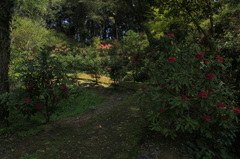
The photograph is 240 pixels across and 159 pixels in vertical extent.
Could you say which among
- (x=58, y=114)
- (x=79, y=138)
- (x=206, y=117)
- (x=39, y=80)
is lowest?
(x=79, y=138)

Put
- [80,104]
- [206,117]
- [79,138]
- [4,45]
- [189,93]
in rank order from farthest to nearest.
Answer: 1. [80,104]
2. [4,45]
3. [79,138]
4. [189,93]
5. [206,117]

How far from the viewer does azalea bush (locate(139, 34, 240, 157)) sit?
216 centimetres

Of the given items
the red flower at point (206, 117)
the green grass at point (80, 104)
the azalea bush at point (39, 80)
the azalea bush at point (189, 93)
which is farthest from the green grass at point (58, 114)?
the red flower at point (206, 117)

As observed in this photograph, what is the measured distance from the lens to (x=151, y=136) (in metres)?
2.86

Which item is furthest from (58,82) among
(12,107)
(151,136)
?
(151,136)

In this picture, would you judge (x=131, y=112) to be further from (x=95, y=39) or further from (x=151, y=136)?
(x=95, y=39)

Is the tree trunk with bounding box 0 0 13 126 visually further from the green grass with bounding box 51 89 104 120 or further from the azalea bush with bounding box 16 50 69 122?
the green grass with bounding box 51 89 104 120

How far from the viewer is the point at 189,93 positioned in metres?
2.47

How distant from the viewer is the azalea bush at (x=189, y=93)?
7.07ft

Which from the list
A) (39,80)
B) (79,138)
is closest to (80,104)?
(39,80)

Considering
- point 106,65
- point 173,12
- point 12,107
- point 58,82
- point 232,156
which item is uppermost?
point 173,12

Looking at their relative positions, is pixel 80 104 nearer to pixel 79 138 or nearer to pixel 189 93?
pixel 79 138

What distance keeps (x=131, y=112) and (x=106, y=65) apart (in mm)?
3102

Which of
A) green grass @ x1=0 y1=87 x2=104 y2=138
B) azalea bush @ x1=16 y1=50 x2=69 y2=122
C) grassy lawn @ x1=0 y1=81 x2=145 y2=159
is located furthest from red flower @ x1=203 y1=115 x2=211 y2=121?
green grass @ x1=0 y1=87 x2=104 y2=138
